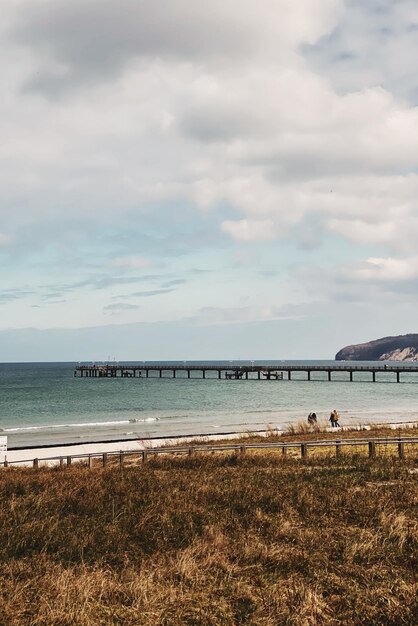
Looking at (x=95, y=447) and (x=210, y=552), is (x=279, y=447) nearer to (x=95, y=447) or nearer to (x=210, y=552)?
(x=210, y=552)

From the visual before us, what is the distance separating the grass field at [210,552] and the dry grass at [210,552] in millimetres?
22

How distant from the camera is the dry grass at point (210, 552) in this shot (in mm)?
6062

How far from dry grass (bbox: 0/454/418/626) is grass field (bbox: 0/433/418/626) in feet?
0.07

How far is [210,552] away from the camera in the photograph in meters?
7.83

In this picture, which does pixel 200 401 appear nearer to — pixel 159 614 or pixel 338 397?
pixel 338 397

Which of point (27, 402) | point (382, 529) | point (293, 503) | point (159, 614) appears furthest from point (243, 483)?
point (27, 402)

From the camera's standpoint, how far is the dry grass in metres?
6.06

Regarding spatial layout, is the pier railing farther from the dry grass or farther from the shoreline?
the shoreline

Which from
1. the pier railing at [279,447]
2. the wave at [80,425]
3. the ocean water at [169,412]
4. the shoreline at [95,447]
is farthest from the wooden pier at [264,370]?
the pier railing at [279,447]

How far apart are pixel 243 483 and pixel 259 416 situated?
42977 mm

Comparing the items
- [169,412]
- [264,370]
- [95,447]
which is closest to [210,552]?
[95,447]

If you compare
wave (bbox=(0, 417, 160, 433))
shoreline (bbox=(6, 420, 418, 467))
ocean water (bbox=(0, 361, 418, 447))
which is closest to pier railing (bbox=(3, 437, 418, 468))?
shoreline (bbox=(6, 420, 418, 467))

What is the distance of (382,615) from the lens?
5918mm

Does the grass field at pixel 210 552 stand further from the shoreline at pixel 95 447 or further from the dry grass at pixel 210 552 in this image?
the shoreline at pixel 95 447
